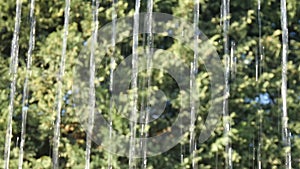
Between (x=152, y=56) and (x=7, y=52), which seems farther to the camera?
(x=7, y=52)

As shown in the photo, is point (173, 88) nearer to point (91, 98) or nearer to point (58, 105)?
point (91, 98)

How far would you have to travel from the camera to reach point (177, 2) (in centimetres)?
377

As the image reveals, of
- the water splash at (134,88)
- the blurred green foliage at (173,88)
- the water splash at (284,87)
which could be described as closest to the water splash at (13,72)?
the blurred green foliage at (173,88)

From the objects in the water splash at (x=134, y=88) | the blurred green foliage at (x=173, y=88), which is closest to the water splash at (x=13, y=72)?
the blurred green foliage at (x=173, y=88)

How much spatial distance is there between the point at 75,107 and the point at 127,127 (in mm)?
343

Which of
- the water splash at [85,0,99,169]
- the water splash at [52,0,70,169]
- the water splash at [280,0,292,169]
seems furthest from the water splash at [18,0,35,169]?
the water splash at [280,0,292,169]

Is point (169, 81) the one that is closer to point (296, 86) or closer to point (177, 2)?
point (177, 2)

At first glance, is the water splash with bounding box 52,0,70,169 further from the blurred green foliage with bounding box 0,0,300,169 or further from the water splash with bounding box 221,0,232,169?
the water splash with bounding box 221,0,232,169

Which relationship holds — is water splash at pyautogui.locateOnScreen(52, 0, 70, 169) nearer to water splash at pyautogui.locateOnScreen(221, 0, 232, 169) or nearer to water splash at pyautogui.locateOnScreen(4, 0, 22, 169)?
water splash at pyautogui.locateOnScreen(4, 0, 22, 169)

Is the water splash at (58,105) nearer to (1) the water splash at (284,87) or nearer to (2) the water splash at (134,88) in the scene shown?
(2) the water splash at (134,88)

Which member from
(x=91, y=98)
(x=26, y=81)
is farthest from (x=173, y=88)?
(x=26, y=81)

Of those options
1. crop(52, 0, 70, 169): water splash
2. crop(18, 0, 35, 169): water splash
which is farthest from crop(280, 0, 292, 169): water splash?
crop(18, 0, 35, 169): water splash

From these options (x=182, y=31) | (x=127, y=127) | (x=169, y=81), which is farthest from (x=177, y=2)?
(x=127, y=127)

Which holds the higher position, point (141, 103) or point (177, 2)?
point (177, 2)
